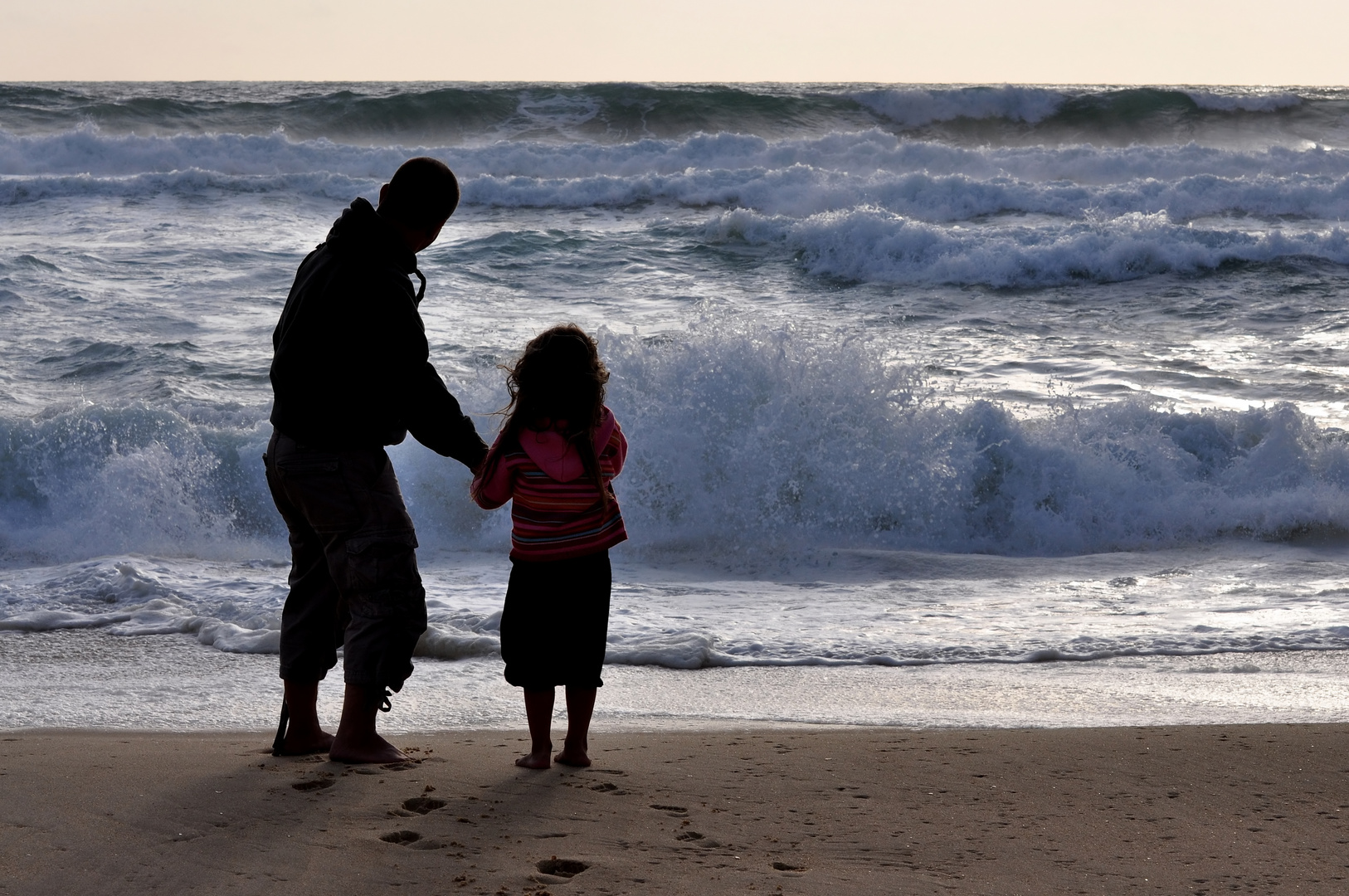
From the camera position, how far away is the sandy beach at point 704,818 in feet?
7.45

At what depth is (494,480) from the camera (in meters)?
2.92

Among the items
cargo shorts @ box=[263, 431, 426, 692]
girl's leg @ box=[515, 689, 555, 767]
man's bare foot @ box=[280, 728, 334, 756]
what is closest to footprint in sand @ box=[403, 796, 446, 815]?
cargo shorts @ box=[263, 431, 426, 692]

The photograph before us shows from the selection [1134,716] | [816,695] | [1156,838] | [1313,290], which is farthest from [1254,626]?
[1313,290]

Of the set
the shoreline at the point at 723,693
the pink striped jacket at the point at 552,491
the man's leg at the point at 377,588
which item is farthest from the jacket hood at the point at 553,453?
the shoreline at the point at 723,693

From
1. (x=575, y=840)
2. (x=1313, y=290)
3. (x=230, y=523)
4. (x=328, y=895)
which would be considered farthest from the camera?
(x=1313, y=290)

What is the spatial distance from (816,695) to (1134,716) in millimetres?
1078

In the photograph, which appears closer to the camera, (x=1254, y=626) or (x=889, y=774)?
(x=889, y=774)

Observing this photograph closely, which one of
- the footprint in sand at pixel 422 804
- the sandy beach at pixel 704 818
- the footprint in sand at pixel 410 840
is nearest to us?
the sandy beach at pixel 704 818

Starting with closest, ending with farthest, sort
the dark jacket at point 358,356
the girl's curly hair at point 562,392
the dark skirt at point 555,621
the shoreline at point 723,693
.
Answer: the dark jacket at point 358,356 → the girl's curly hair at point 562,392 → the dark skirt at point 555,621 → the shoreline at point 723,693

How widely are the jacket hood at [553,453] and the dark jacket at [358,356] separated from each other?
0.56 ft

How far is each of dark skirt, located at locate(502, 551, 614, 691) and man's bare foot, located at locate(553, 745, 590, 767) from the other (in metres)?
0.18

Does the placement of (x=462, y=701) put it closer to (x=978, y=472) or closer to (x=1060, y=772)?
(x=1060, y=772)

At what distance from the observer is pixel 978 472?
7707 millimetres

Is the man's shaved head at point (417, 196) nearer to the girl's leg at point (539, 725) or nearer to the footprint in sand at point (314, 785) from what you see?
the girl's leg at point (539, 725)
